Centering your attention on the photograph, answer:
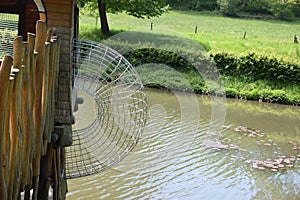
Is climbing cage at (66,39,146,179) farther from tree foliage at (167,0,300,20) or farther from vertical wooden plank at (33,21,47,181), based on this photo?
tree foliage at (167,0,300,20)

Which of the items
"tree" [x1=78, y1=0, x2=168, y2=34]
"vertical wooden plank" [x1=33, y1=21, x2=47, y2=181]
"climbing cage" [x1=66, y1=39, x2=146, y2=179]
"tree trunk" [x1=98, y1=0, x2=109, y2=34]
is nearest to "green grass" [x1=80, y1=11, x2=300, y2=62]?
"tree trunk" [x1=98, y1=0, x2=109, y2=34]

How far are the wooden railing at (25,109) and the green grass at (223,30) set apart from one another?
56.9 feet

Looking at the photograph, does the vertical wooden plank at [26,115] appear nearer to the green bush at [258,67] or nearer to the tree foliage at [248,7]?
the green bush at [258,67]

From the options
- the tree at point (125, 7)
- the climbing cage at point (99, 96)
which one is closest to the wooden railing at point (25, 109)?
the climbing cage at point (99, 96)

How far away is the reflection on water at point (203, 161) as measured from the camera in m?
9.21

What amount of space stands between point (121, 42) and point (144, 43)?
2.85ft

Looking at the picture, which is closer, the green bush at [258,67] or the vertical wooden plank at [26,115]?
the vertical wooden plank at [26,115]

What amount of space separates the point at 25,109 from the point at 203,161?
767cm

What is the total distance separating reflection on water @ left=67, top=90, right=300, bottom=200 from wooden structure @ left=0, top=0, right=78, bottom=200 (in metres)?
3.49

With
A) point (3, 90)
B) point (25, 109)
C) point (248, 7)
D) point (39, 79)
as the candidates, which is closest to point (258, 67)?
point (39, 79)

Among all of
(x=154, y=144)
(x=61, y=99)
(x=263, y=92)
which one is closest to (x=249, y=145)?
(x=154, y=144)

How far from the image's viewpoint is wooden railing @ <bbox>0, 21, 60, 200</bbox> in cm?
325

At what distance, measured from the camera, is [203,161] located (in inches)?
434

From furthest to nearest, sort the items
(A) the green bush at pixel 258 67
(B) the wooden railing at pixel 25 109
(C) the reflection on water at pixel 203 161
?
1. (A) the green bush at pixel 258 67
2. (C) the reflection on water at pixel 203 161
3. (B) the wooden railing at pixel 25 109
